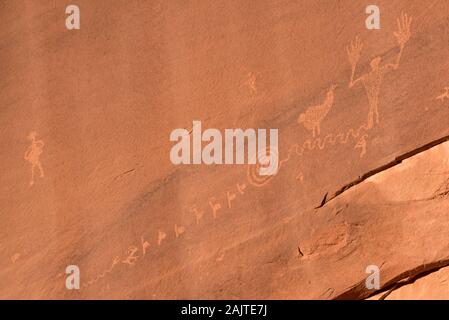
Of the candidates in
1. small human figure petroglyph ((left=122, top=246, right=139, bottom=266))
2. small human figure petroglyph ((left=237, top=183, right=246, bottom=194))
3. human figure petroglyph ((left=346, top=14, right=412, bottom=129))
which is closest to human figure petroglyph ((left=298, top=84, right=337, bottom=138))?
human figure petroglyph ((left=346, top=14, right=412, bottom=129))

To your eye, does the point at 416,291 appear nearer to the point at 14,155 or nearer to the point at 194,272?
the point at 194,272

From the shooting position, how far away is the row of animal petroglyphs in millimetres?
2650

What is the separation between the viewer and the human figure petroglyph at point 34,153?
2688 mm

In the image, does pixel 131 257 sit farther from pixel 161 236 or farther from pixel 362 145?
pixel 362 145

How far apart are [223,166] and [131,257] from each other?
0.46m

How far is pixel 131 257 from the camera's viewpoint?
265cm

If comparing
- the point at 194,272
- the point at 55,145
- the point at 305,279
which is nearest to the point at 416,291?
the point at 305,279

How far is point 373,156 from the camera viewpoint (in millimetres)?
2660

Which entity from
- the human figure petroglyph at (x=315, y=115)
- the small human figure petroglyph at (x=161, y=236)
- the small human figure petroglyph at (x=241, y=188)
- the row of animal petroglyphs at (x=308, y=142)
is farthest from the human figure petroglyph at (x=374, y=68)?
the small human figure petroglyph at (x=161, y=236)

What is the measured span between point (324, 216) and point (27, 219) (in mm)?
1068

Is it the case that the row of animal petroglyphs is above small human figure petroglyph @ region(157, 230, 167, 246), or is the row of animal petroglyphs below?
above

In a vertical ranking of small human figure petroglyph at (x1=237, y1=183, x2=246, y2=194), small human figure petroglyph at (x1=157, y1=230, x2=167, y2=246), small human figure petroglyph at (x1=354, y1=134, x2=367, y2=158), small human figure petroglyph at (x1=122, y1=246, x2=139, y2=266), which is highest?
small human figure petroglyph at (x1=354, y1=134, x2=367, y2=158)

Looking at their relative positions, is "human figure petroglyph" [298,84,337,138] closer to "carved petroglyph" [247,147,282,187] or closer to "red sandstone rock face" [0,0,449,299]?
"red sandstone rock face" [0,0,449,299]

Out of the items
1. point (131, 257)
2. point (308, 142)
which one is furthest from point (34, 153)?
point (308, 142)
